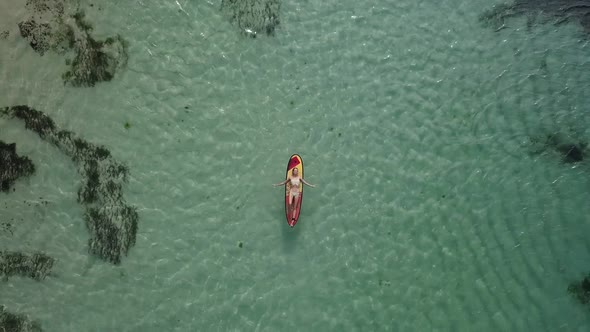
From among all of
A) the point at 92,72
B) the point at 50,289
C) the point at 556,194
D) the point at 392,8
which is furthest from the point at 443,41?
the point at 50,289

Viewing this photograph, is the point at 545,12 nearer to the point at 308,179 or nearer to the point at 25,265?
the point at 308,179

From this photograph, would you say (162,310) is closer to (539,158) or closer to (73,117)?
(73,117)

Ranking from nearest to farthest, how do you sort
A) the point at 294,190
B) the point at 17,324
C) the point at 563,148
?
1. the point at 17,324
2. the point at 294,190
3. the point at 563,148

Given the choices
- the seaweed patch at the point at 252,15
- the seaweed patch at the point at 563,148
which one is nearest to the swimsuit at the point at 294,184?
the seaweed patch at the point at 252,15

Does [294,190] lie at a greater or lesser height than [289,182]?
lesser

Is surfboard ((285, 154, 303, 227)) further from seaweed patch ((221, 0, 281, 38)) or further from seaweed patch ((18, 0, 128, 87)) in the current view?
seaweed patch ((18, 0, 128, 87))

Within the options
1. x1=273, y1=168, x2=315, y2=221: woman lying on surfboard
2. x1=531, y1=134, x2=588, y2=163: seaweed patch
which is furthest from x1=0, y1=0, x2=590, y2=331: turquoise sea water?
x1=273, y1=168, x2=315, y2=221: woman lying on surfboard

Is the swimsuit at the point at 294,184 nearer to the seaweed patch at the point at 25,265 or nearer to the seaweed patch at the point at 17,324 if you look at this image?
the seaweed patch at the point at 25,265

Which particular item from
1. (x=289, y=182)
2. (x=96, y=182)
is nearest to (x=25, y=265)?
(x=96, y=182)
